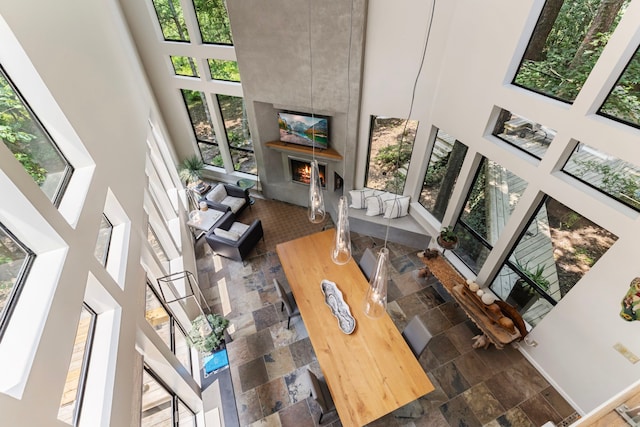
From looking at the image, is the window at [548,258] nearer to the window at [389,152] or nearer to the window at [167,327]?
the window at [389,152]

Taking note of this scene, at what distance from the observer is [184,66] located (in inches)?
273

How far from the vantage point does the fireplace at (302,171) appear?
7496 millimetres

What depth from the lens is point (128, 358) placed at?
2.63m

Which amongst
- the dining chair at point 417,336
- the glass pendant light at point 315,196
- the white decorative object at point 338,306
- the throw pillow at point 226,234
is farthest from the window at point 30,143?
the dining chair at point 417,336

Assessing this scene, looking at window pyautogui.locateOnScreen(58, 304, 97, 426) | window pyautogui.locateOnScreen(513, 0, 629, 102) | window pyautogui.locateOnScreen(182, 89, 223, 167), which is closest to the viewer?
window pyautogui.locateOnScreen(58, 304, 97, 426)

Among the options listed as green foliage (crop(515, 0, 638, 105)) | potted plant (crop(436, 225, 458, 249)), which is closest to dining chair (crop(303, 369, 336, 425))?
potted plant (crop(436, 225, 458, 249))

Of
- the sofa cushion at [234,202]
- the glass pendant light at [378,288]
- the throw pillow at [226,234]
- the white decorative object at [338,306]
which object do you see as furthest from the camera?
the sofa cushion at [234,202]

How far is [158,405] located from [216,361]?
1421 millimetres

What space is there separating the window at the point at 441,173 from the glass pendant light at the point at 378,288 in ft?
11.5

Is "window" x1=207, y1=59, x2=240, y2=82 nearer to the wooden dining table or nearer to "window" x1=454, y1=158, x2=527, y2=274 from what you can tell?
the wooden dining table

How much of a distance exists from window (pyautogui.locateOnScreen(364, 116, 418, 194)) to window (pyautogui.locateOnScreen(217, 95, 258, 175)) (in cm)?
322

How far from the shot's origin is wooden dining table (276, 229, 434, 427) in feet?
11.4

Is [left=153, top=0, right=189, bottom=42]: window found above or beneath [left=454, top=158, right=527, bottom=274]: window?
above

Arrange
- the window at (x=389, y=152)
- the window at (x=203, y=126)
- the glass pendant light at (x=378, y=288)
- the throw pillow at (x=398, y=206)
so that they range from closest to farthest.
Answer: the glass pendant light at (x=378, y=288), the window at (x=389, y=152), the throw pillow at (x=398, y=206), the window at (x=203, y=126)
